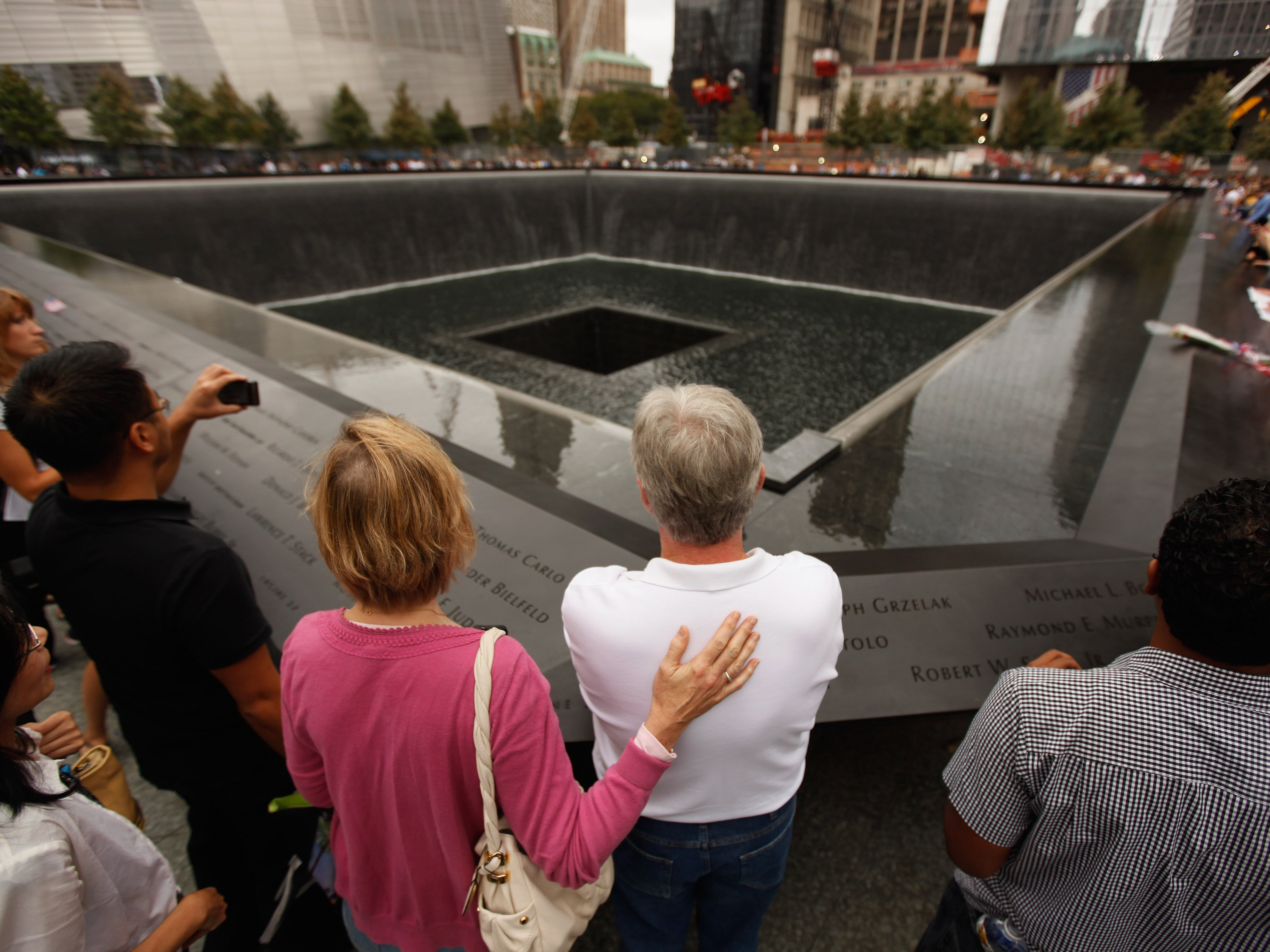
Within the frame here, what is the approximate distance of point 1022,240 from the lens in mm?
10102

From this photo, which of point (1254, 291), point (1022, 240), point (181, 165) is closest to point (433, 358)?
point (1254, 291)

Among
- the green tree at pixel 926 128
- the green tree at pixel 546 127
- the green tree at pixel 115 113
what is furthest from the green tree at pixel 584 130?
the green tree at pixel 115 113

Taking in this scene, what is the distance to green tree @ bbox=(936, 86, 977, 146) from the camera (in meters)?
25.5

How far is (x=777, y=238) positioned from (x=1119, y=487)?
11.1m

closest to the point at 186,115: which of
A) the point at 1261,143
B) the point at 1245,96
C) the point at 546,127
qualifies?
the point at 546,127

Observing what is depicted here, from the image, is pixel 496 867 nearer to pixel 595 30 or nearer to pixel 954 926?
pixel 954 926

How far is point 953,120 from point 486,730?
31522 mm

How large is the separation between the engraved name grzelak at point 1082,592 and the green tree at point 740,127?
3183 centimetres

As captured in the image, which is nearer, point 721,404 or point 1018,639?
point 721,404

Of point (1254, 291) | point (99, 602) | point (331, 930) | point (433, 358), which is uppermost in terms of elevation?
point (99, 602)

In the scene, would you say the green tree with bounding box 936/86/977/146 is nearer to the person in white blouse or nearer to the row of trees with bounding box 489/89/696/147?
the row of trees with bounding box 489/89/696/147

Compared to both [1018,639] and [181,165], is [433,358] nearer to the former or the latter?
[1018,639]

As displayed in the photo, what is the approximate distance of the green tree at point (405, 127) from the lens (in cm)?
3319

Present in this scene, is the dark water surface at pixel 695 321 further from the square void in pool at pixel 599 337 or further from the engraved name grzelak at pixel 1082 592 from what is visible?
the engraved name grzelak at pixel 1082 592
